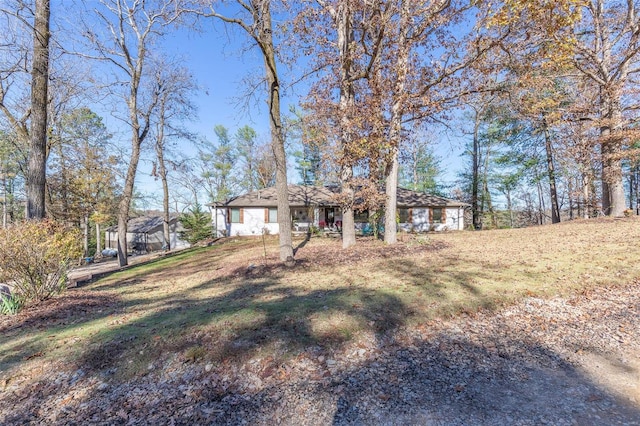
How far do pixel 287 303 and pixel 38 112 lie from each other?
7.36m

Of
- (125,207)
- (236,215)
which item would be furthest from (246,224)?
(125,207)

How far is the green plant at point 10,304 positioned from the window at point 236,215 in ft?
53.6

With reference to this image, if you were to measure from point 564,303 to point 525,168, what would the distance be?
22.8 metres

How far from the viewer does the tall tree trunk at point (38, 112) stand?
22.1 ft

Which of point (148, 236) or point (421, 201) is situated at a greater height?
point (421, 201)

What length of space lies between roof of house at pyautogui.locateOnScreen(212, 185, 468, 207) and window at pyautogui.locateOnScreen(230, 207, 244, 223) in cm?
44

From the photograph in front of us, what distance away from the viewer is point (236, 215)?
70.9 ft

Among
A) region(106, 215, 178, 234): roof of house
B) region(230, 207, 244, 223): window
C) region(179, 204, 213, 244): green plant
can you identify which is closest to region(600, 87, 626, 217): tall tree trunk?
region(230, 207, 244, 223): window

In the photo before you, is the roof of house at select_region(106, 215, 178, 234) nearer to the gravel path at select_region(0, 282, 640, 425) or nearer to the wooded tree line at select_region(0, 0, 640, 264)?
the wooded tree line at select_region(0, 0, 640, 264)

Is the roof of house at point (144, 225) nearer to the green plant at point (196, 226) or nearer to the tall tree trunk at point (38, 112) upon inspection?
the green plant at point (196, 226)

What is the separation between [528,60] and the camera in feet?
32.5

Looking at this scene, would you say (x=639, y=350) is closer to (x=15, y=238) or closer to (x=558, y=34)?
(x=15, y=238)

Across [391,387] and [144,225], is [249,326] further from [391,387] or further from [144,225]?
[144,225]

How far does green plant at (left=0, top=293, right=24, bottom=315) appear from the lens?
5.00 m
